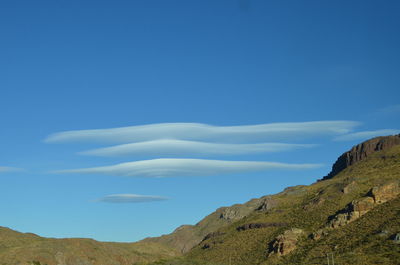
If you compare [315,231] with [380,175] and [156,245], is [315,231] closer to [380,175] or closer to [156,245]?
[380,175]

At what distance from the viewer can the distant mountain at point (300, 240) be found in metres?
126

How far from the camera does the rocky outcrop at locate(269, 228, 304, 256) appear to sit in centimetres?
15089

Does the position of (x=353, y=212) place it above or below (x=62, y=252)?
above

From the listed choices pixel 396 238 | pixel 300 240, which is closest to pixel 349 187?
pixel 300 240

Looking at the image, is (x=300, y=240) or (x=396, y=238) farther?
(x=300, y=240)

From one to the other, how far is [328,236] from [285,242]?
11852mm

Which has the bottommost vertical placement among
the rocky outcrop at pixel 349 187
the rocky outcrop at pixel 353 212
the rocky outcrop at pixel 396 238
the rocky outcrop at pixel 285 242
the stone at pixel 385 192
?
the rocky outcrop at pixel 396 238

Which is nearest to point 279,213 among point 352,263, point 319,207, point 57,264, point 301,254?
point 319,207

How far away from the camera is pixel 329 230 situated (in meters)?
151

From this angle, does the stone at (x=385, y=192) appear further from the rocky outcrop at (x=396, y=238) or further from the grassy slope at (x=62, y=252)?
the grassy slope at (x=62, y=252)

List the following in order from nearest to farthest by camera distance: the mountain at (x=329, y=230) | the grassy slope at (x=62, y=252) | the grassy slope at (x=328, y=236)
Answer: the grassy slope at (x=328, y=236) → the grassy slope at (x=62, y=252) → the mountain at (x=329, y=230)

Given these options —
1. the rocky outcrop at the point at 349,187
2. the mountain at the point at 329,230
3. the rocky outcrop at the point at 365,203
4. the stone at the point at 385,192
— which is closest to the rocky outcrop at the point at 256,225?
the mountain at the point at 329,230

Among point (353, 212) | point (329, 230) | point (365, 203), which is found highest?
point (365, 203)

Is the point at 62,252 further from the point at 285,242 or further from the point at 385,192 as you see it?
the point at 385,192
